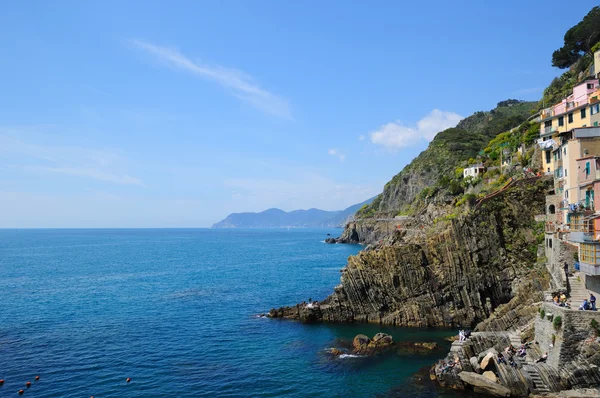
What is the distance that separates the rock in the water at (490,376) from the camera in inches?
1266

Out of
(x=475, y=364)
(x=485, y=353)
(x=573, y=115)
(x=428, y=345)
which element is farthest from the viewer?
(x=573, y=115)

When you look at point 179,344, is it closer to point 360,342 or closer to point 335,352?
point 335,352

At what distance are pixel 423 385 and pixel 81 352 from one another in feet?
111

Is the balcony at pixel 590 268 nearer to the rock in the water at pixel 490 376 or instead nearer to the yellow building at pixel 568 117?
the rock in the water at pixel 490 376

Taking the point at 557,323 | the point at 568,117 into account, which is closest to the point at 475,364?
the point at 557,323

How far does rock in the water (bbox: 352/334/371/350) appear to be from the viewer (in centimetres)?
4367

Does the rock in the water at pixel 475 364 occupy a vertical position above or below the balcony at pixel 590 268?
below

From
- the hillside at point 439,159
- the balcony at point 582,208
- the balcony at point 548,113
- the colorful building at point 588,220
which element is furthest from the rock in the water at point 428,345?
the hillside at point 439,159

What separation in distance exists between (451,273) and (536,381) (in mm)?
22239

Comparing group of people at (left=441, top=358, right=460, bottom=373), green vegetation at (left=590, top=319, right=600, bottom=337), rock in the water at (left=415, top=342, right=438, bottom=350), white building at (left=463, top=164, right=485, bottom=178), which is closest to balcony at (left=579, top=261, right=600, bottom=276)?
green vegetation at (left=590, top=319, right=600, bottom=337)

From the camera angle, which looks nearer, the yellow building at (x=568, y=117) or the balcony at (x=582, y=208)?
the balcony at (x=582, y=208)

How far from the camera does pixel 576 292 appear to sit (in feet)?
119

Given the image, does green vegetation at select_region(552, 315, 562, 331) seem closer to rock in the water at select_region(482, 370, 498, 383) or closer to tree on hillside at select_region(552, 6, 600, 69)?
rock in the water at select_region(482, 370, 498, 383)

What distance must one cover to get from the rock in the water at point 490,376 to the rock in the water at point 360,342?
13.2 metres
